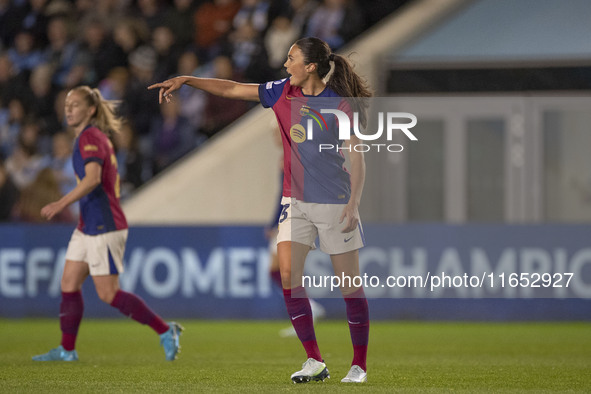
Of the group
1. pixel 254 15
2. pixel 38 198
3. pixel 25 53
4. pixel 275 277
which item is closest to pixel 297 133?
pixel 275 277

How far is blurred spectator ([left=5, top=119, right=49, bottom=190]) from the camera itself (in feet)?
52.4

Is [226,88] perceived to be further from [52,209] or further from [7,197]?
[7,197]

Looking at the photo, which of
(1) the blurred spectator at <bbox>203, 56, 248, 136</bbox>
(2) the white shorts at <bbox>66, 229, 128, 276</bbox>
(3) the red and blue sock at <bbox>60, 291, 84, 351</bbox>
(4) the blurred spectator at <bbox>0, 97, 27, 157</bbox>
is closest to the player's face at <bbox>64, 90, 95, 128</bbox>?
(2) the white shorts at <bbox>66, 229, 128, 276</bbox>

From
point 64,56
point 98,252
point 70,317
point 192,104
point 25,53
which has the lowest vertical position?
point 70,317

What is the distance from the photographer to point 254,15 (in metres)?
16.9

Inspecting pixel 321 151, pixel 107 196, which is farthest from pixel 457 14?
pixel 321 151

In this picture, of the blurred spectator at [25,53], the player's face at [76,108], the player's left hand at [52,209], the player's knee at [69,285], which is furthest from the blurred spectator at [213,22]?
the player's left hand at [52,209]

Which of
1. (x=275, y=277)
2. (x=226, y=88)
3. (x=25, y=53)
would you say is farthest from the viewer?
(x=25, y=53)

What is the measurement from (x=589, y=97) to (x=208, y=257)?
6.21 m

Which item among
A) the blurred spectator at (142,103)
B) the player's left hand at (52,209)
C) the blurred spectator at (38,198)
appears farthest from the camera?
the blurred spectator at (142,103)

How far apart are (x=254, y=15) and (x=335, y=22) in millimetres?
1543

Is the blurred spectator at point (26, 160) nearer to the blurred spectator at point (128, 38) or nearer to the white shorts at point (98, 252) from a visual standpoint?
the blurred spectator at point (128, 38)

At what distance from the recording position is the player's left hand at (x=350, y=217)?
6.98 m

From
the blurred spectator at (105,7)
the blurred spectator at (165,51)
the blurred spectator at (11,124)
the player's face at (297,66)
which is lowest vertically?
the player's face at (297,66)
